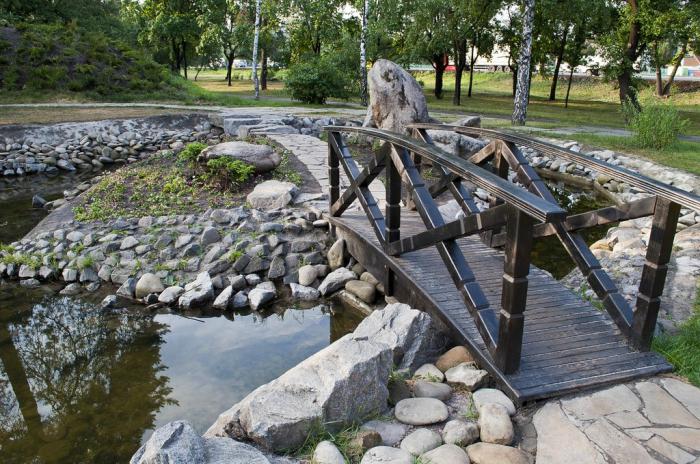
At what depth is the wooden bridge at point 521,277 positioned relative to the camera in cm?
301

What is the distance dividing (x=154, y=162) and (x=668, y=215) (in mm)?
9812

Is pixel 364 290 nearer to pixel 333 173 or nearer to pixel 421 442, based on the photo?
pixel 333 173

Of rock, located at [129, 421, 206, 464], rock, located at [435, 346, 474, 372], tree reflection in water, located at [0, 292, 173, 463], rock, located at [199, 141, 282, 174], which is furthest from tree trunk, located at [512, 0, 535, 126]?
rock, located at [129, 421, 206, 464]

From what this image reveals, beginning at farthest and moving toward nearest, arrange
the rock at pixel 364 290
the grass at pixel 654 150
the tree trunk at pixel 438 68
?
the tree trunk at pixel 438 68 → the grass at pixel 654 150 → the rock at pixel 364 290

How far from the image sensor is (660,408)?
9.72ft

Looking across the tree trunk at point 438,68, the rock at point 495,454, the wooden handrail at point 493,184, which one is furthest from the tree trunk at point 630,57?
the rock at point 495,454

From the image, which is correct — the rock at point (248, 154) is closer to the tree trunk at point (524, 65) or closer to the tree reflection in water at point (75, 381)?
the tree reflection in water at point (75, 381)

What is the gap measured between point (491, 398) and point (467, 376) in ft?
0.99

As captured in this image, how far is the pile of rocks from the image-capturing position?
43.3ft

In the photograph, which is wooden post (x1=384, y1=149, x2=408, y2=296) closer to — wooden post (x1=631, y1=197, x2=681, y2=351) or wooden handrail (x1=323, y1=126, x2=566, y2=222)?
wooden handrail (x1=323, y1=126, x2=566, y2=222)

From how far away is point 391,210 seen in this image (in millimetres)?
4867

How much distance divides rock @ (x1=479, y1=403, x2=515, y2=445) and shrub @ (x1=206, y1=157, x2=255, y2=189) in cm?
634

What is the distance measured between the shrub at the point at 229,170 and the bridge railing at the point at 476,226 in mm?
3880

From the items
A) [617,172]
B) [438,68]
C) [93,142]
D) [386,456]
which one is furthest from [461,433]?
[438,68]
